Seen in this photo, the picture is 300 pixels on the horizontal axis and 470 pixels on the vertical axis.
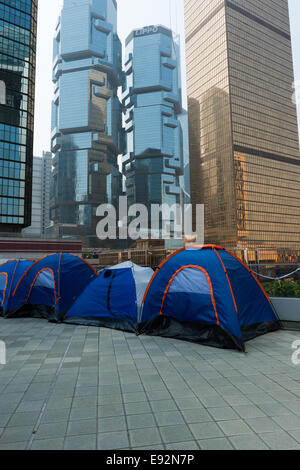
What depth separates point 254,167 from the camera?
9862 cm

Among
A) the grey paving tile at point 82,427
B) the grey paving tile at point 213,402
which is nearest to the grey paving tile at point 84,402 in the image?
the grey paving tile at point 82,427

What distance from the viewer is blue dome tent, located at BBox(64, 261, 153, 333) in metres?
7.74

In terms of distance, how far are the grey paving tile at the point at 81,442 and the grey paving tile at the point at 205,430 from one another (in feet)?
3.47

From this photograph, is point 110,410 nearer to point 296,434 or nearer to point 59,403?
point 59,403

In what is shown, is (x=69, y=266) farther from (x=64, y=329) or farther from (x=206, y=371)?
(x=206, y=371)

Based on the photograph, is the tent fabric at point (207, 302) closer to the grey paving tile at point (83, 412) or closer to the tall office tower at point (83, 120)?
the grey paving tile at point (83, 412)

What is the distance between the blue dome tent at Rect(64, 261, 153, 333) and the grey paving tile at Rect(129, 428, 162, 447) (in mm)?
4343

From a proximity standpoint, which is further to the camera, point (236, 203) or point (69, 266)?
point (236, 203)

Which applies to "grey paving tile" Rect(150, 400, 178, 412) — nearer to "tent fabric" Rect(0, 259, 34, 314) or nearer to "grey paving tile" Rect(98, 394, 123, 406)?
"grey paving tile" Rect(98, 394, 123, 406)

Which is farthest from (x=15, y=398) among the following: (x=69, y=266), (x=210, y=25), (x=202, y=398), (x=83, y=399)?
(x=210, y=25)

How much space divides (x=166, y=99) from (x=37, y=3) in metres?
88.8

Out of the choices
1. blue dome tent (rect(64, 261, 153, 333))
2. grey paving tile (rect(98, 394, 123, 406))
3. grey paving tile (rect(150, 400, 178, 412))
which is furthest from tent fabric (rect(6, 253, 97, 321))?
grey paving tile (rect(150, 400, 178, 412))

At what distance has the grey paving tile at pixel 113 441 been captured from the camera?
2795 mm

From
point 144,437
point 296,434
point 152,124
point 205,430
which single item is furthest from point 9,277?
→ point 152,124
